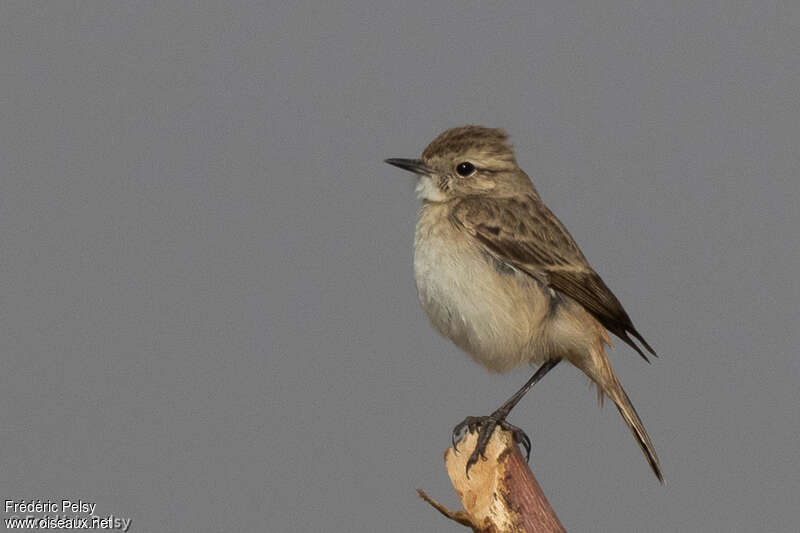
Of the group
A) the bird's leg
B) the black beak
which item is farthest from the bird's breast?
the black beak

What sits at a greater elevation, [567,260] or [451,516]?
[567,260]

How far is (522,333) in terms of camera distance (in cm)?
778

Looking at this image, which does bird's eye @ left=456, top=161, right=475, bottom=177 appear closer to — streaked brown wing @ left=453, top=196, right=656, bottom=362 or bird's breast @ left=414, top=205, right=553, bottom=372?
streaked brown wing @ left=453, top=196, right=656, bottom=362

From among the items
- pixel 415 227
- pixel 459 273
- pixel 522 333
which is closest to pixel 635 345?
pixel 522 333

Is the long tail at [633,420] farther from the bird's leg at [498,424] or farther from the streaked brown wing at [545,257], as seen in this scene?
the bird's leg at [498,424]

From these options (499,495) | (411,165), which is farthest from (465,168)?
(499,495)

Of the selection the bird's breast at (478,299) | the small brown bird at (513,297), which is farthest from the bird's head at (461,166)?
the bird's breast at (478,299)

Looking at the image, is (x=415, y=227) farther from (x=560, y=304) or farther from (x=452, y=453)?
(x=452, y=453)

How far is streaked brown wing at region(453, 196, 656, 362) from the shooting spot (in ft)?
25.8

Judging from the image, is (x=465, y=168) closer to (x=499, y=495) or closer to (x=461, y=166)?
(x=461, y=166)

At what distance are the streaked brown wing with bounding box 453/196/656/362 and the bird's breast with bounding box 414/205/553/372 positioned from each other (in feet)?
0.30

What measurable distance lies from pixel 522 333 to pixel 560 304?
433mm

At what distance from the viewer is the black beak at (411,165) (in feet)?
27.9

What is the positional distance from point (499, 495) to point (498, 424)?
958 millimetres
